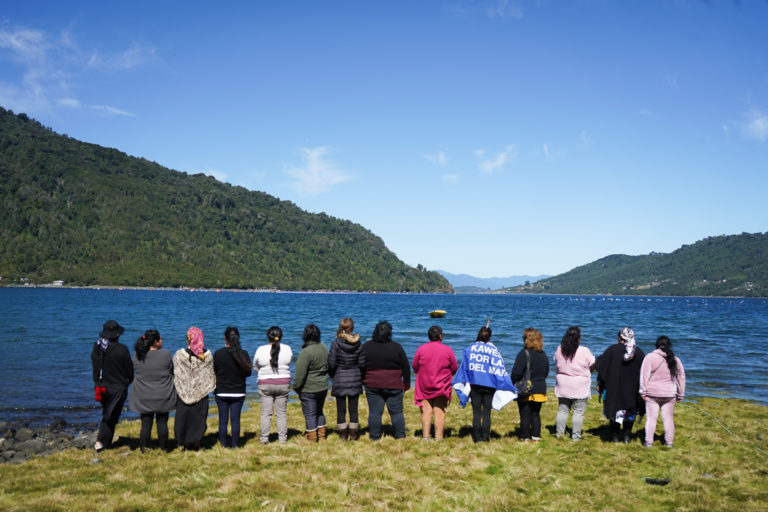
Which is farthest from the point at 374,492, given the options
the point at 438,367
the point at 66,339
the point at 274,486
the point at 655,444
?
the point at 66,339

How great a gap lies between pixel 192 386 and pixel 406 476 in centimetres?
446

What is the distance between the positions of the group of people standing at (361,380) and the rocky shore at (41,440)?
1.77 metres

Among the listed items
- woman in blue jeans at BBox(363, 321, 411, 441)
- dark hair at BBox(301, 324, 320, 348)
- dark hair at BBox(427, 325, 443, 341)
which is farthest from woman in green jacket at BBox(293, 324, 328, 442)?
dark hair at BBox(427, 325, 443, 341)

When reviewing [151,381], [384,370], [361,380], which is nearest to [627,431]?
[384,370]

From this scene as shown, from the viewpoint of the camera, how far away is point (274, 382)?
9.81 m

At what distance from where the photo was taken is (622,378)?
10281 millimetres

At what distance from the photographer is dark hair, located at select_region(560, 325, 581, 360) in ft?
33.5

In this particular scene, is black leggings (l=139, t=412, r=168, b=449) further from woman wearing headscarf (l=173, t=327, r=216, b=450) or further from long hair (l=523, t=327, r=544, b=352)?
long hair (l=523, t=327, r=544, b=352)

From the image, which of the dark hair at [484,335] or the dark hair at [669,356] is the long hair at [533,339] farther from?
the dark hair at [669,356]

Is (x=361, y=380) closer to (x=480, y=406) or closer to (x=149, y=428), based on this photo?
(x=480, y=406)

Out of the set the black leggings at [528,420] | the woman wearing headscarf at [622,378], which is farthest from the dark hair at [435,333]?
the woman wearing headscarf at [622,378]

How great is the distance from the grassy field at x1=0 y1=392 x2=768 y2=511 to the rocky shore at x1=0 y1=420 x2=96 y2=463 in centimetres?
78

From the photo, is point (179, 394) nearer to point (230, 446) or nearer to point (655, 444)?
point (230, 446)

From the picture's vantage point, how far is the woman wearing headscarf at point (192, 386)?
9.48 m
